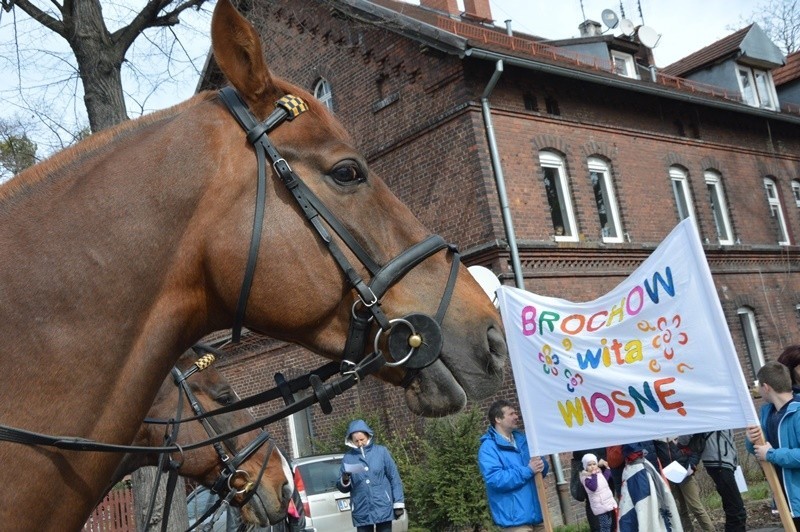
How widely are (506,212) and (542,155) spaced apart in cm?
259

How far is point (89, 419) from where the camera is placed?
2205 mm

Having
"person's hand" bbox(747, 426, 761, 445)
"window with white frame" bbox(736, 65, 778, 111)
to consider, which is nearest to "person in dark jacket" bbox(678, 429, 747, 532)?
"person's hand" bbox(747, 426, 761, 445)

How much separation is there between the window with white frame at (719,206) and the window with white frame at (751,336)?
6.52 feet

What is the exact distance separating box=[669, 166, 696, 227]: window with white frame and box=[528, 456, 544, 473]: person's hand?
15542 millimetres

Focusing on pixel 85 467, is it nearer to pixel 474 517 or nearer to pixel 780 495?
pixel 780 495

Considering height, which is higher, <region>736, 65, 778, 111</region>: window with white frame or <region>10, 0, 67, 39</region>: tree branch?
<region>736, 65, 778, 111</region>: window with white frame

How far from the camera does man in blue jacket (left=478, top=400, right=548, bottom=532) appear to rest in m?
7.93

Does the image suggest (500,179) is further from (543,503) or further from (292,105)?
(292,105)

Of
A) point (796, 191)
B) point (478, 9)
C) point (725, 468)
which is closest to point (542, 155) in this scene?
point (478, 9)

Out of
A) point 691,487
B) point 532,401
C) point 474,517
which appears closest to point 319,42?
point 474,517

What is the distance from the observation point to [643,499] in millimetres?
8727

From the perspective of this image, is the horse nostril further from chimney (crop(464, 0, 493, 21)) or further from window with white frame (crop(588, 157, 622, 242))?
chimney (crop(464, 0, 493, 21))

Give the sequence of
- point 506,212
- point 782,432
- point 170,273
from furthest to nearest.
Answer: point 506,212, point 782,432, point 170,273

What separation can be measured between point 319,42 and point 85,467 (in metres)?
20.8
